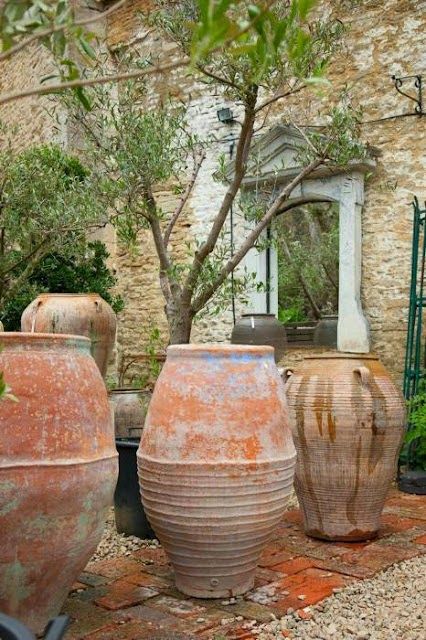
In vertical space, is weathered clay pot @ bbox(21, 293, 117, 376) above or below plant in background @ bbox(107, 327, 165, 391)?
above

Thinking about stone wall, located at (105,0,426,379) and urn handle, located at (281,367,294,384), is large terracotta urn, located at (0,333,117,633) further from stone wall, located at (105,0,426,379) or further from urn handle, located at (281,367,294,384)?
stone wall, located at (105,0,426,379)

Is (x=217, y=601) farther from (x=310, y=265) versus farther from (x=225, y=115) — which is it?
(x=310, y=265)

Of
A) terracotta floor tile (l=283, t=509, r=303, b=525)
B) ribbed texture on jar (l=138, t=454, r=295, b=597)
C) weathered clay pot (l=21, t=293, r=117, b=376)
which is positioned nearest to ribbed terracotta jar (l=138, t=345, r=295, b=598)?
ribbed texture on jar (l=138, t=454, r=295, b=597)

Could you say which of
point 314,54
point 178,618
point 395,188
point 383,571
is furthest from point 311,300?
point 178,618

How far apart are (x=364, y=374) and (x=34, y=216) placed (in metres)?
3.91

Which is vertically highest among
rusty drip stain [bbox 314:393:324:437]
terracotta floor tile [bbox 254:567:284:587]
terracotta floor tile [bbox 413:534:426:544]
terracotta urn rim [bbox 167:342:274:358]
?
terracotta urn rim [bbox 167:342:274:358]

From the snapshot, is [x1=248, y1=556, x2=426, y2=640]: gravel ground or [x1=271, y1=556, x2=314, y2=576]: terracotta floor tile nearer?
[x1=248, y1=556, x2=426, y2=640]: gravel ground

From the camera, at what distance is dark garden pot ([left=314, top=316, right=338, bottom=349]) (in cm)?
701

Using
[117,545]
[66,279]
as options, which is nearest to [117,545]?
[117,545]

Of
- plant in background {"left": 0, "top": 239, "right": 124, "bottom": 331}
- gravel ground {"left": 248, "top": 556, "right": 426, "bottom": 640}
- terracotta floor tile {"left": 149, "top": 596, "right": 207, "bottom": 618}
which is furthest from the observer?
plant in background {"left": 0, "top": 239, "right": 124, "bottom": 331}

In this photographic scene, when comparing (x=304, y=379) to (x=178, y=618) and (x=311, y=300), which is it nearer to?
(x=178, y=618)

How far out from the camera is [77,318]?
560 centimetres

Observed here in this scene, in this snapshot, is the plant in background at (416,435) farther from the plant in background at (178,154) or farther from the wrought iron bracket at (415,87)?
the wrought iron bracket at (415,87)

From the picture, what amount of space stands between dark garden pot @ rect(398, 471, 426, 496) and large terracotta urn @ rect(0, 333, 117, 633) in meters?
3.21
